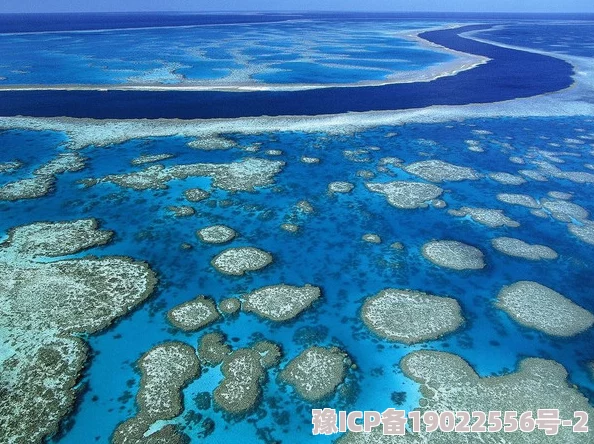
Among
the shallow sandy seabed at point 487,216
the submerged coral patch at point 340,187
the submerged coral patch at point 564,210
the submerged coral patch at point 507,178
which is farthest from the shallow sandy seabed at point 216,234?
the submerged coral patch at point 507,178

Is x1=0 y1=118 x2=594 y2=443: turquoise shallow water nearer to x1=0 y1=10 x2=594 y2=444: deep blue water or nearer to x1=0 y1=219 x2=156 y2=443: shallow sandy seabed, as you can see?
x1=0 y1=10 x2=594 y2=444: deep blue water

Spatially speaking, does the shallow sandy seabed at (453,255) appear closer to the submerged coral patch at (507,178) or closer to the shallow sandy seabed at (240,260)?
the shallow sandy seabed at (240,260)

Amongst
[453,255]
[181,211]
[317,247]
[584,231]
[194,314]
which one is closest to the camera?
[194,314]

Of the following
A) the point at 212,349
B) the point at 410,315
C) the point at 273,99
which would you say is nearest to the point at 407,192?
the point at 410,315

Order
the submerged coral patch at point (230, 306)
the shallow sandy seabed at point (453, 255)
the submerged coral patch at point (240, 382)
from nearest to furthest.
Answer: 1. the submerged coral patch at point (240, 382)
2. the submerged coral patch at point (230, 306)
3. the shallow sandy seabed at point (453, 255)

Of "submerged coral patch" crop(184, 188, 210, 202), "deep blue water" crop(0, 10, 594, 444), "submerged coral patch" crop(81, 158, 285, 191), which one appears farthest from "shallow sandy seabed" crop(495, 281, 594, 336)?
"submerged coral patch" crop(184, 188, 210, 202)

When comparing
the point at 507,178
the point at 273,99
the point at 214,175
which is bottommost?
the point at 214,175

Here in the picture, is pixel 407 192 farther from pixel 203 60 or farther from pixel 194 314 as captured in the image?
pixel 203 60
